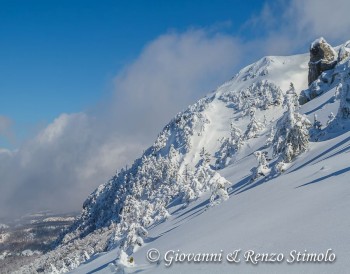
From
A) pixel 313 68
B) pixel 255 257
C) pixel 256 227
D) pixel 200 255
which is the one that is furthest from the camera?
pixel 313 68

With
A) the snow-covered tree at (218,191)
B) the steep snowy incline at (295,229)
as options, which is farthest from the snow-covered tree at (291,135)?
the steep snowy incline at (295,229)

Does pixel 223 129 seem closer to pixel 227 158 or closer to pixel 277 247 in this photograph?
pixel 227 158

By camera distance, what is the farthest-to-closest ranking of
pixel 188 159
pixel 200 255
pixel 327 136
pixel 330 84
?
1. pixel 188 159
2. pixel 330 84
3. pixel 327 136
4. pixel 200 255

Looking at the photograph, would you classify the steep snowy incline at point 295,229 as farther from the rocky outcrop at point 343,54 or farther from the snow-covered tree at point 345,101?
the rocky outcrop at point 343,54

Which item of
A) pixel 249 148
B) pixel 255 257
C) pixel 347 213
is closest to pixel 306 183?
pixel 347 213

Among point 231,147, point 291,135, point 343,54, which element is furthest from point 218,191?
point 231,147

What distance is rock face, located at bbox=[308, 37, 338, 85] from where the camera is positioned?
269 ft

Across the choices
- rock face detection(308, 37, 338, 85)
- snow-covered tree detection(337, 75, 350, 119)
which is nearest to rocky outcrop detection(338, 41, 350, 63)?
rock face detection(308, 37, 338, 85)

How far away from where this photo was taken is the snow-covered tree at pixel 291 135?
3162cm

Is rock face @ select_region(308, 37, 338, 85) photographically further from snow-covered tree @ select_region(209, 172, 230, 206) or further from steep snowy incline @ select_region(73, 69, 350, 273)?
steep snowy incline @ select_region(73, 69, 350, 273)

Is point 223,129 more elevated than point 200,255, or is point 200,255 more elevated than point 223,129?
point 223,129

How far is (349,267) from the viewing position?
7199mm

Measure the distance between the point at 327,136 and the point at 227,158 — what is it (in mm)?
49245

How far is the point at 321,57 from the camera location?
83125mm
